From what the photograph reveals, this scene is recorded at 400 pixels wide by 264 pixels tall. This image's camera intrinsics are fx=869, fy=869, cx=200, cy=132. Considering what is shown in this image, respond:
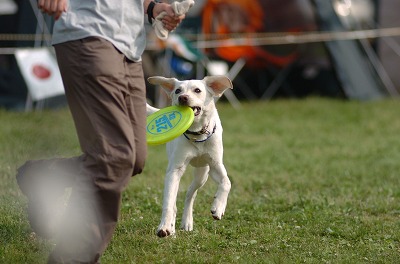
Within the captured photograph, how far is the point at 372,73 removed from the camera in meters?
14.8

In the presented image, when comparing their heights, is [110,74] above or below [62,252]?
above

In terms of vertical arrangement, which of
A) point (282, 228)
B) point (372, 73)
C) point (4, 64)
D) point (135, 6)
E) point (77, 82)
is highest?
point (135, 6)

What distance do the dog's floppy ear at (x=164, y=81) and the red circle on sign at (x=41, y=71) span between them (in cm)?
728

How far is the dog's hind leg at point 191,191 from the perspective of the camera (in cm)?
580

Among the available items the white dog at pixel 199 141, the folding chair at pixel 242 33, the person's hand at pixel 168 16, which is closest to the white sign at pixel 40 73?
the folding chair at pixel 242 33

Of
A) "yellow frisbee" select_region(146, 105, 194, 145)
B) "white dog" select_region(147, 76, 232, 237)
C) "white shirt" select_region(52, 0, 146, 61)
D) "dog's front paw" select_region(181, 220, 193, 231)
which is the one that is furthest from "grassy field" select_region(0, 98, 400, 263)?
"white shirt" select_region(52, 0, 146, 61)

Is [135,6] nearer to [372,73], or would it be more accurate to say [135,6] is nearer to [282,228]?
[282,228]

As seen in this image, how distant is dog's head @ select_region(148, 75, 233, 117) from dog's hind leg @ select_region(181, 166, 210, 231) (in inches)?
20.8

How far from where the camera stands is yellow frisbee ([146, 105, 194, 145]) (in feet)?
16.8

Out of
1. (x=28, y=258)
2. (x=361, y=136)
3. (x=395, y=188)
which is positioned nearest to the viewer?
(x=28, y=258)

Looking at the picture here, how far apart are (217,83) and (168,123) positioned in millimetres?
499

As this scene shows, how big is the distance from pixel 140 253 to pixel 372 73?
34.1ft

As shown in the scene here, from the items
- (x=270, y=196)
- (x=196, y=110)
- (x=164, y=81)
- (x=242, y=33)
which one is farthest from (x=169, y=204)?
(x=242, y=33)

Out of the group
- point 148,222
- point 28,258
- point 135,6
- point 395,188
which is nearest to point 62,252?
point 28,258
